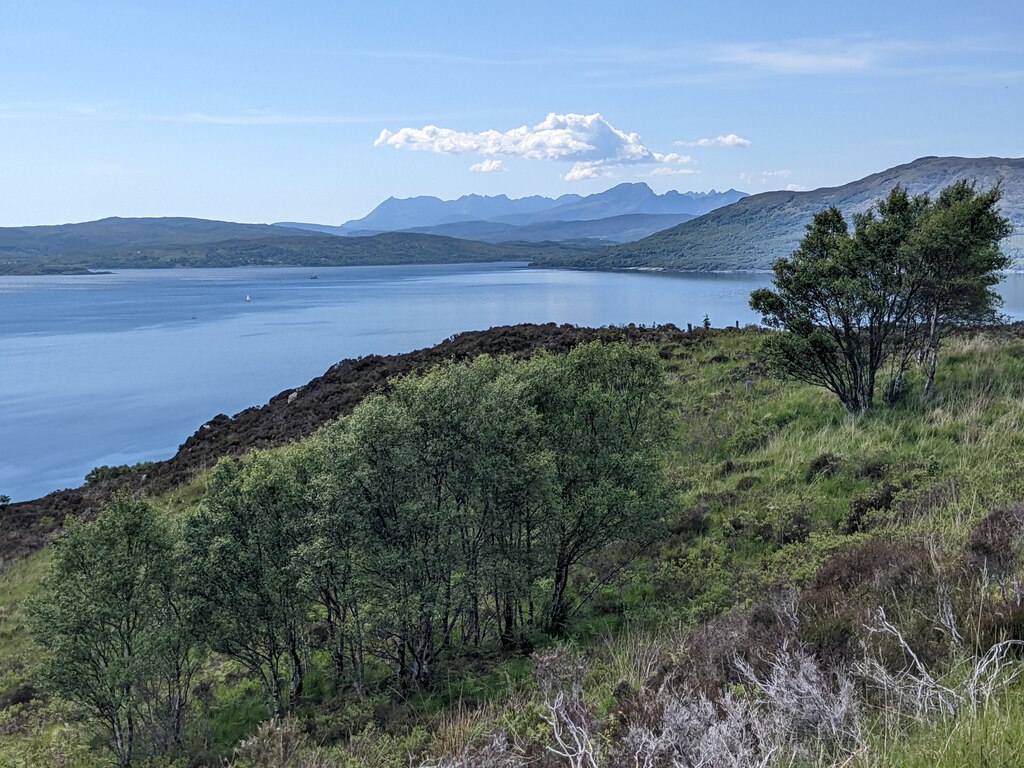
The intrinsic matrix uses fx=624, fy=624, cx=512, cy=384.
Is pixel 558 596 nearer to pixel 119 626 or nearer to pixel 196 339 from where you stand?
pixel 119 626

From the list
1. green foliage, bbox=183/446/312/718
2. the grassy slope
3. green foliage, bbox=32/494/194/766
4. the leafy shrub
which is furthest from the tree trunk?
green foliage, bbox=32/494/194/766

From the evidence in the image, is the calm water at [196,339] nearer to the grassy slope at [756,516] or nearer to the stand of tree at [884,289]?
the grassy slope at [756,516]

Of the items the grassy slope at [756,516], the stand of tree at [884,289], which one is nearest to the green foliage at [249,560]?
the grassy slope at [756,516]

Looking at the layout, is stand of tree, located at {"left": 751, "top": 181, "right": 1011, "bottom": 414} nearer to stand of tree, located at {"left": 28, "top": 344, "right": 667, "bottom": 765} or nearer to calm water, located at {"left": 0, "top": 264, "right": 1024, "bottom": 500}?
stand of tree, located at {"left": 28, "top": 344, "right": 667, "bottom": 765}

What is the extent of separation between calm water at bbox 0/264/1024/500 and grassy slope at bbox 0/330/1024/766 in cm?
2969

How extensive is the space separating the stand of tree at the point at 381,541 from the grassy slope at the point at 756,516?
1111mm

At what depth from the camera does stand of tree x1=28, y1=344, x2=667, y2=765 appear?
10.8 metres

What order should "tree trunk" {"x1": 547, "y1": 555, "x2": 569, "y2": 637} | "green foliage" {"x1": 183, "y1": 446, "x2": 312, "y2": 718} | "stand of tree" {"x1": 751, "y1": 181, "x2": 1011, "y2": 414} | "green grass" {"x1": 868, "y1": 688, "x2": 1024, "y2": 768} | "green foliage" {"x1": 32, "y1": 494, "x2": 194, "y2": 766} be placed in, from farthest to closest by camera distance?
"stand of tree" {"x1": 751, "y1": 181, "x2": 1011, "y2": 414} < "tree trunk" {"x1": 547, "y1": 555, "x2": 569, "y2": 637} < "green foliage" {"x1": 183, "y1": 446, "x2": 312, "y2": 718} < "green foliage" {"x1": 32, "y1": 494, "x2": 194, "y2": 766} < "green grass" {"x1": 868, "y1": 688, "x2": 1024, "y2": 768}

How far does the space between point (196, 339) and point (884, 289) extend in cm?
8210

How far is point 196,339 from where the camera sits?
8088 centimetres

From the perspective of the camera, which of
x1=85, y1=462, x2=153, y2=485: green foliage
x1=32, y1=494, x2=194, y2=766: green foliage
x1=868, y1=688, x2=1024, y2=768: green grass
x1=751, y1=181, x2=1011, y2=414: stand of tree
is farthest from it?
x1=85, y1=462, x2=153, y2=485: green foliage

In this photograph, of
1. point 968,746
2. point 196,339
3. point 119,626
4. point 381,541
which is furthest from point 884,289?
point 196,339

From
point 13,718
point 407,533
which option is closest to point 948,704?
point 407,533

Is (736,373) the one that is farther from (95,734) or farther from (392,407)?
(95,734)
